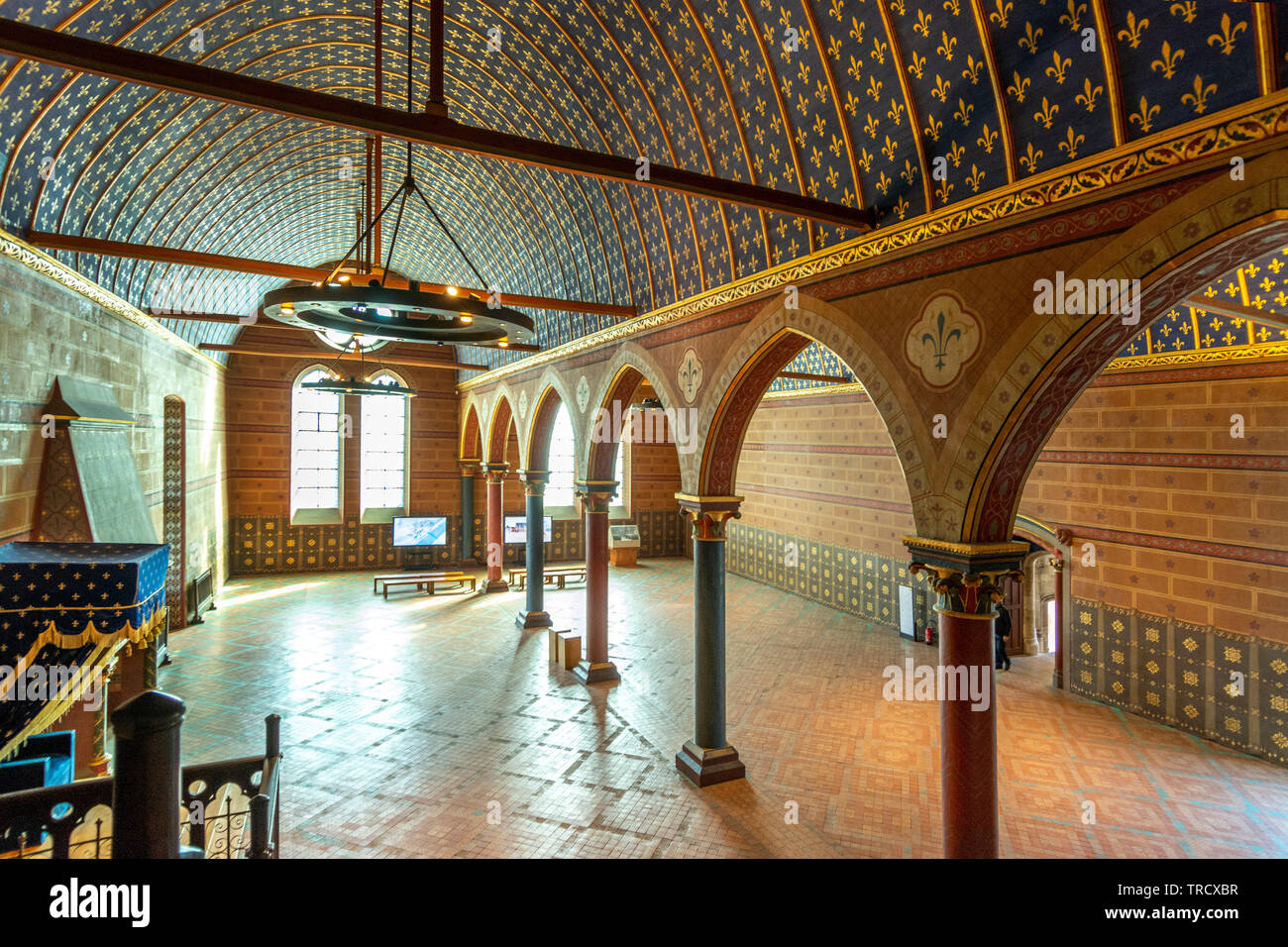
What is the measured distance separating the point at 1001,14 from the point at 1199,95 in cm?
147

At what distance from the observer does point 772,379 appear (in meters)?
8.12

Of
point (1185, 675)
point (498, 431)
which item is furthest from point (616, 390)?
point (1185, 675)

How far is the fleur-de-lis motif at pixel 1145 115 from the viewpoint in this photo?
4.02m

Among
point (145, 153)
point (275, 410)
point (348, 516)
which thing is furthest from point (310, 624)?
point (145, 153)

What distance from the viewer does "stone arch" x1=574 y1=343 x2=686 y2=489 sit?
9758 mm

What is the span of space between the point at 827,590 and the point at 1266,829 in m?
10.5

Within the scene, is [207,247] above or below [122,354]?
above

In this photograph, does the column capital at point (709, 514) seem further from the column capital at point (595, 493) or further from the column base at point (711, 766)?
the column capital at point (595, 493)

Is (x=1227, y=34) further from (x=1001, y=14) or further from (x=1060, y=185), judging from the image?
(x=1001, y=14)

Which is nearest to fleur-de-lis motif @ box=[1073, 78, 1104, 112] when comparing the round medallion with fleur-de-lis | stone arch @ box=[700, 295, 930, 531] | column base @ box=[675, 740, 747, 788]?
the round medallion with fleur-de-lis

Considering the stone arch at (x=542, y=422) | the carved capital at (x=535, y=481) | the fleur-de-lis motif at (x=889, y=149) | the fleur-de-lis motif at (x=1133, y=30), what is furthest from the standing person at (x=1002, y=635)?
the fleur-de-lis motif at (x=1133, y=30)

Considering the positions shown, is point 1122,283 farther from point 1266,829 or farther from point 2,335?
point 2,335

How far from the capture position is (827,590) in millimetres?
17609

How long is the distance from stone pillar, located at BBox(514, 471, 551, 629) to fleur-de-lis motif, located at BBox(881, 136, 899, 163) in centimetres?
1033
